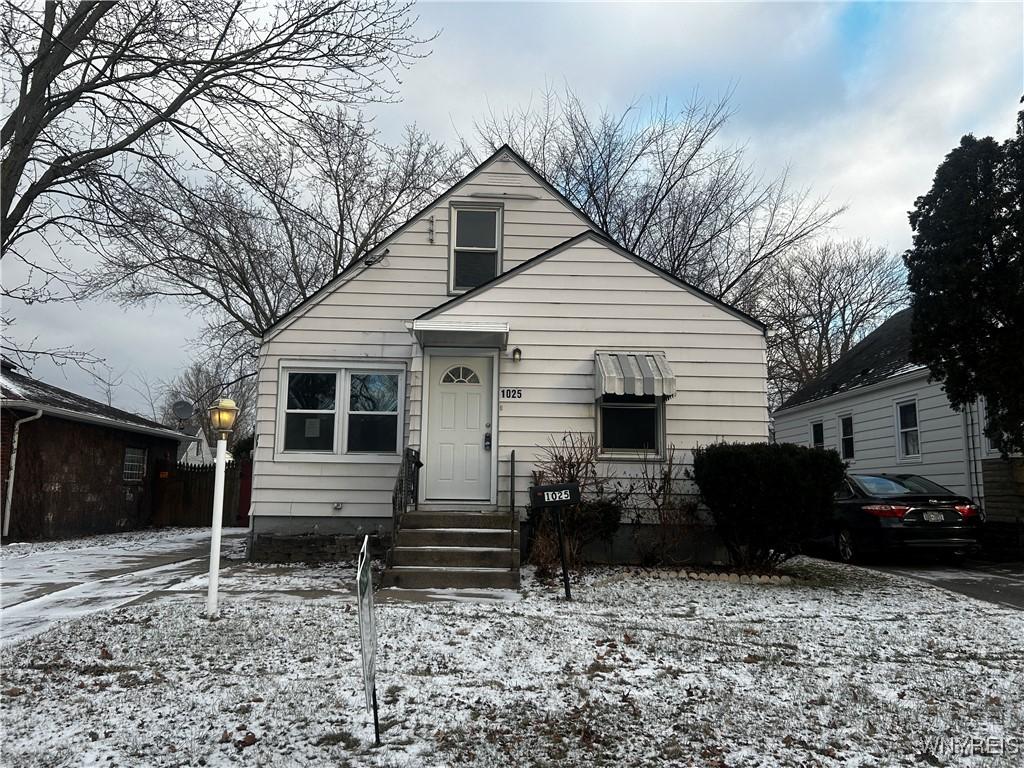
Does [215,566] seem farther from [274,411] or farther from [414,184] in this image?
[414,184]

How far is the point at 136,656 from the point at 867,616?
6.46 metres

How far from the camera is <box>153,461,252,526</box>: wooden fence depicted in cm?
1953

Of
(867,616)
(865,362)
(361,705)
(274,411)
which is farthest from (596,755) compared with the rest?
(865,362)

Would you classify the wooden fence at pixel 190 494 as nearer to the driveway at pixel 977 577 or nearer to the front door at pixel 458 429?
the front door at pixel 458 429

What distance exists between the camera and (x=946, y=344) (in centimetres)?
1188

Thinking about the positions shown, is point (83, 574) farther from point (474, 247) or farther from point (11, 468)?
point (474, 247)

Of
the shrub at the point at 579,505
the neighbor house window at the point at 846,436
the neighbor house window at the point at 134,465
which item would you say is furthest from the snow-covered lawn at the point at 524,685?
the neighbor house window at the point at 134,465

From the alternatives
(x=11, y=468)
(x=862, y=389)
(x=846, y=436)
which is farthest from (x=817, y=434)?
(x=11, y=468)

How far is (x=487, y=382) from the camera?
10.2 m

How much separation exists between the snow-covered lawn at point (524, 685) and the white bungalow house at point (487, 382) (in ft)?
10.3

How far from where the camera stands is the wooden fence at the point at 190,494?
1953 cm

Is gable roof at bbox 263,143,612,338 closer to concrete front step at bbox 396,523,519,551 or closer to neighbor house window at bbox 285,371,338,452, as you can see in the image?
neighbor house window at bbox 285,371,338,452

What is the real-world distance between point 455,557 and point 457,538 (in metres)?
0.33

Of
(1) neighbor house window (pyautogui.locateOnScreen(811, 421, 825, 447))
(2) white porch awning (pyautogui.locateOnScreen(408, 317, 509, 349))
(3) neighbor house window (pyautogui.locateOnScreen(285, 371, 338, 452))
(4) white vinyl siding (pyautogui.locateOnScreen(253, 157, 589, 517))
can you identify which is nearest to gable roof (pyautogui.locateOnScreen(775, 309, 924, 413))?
(1) neighbor house window (pyautogui.locateOnScreen(811, 421, 825, 447))
